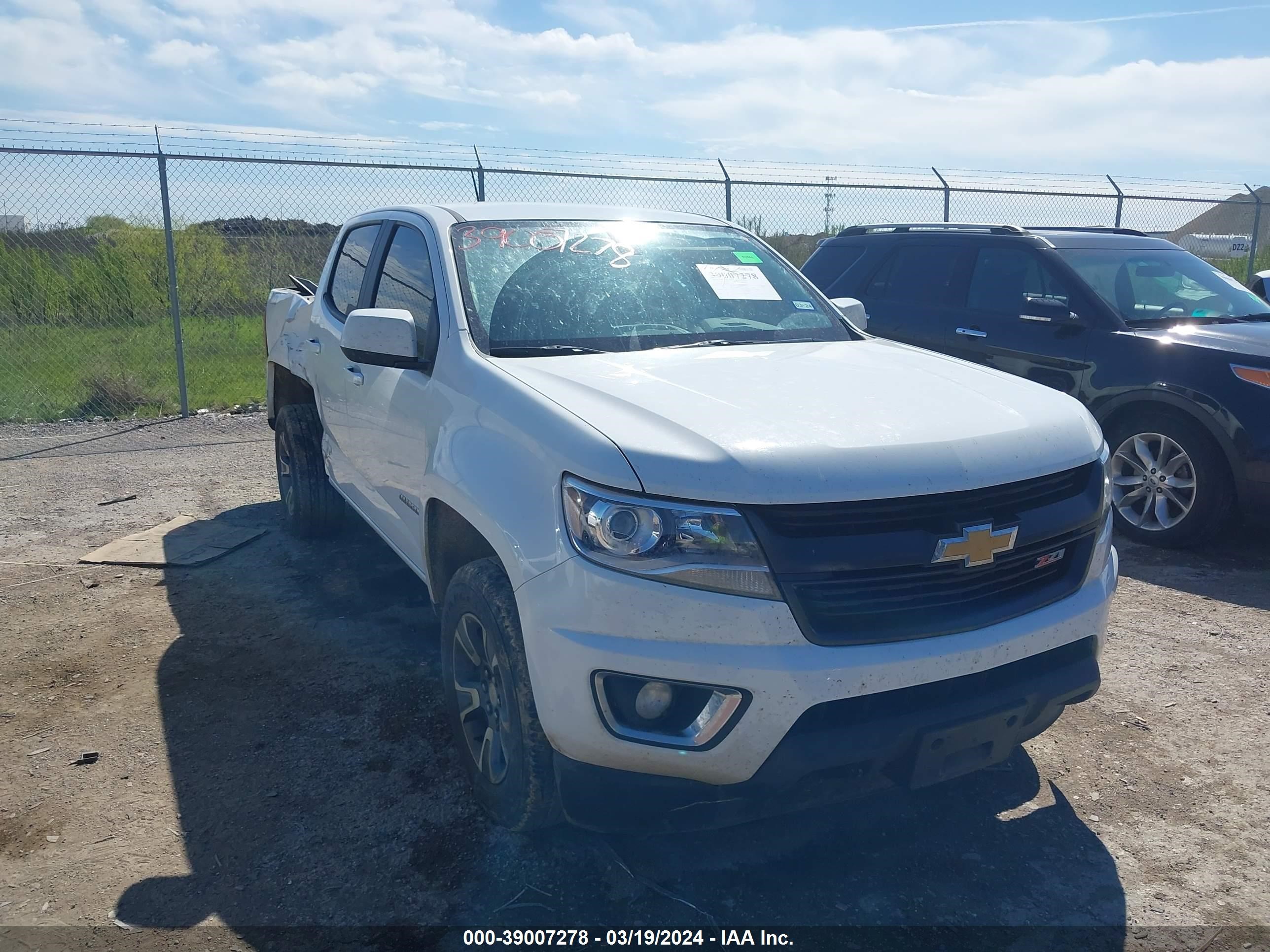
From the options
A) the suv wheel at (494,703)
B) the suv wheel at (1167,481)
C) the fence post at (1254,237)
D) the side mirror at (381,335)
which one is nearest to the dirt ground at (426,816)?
the suv wheel at (494,703)

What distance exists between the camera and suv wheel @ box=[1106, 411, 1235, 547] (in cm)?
522

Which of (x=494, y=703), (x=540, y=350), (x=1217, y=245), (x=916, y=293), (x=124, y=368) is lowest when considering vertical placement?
(x=494, y=703)

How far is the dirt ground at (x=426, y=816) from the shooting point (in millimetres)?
2512

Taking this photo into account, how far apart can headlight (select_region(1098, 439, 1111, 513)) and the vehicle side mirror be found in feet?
11.1

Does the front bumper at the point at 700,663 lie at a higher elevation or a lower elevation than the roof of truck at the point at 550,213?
lower

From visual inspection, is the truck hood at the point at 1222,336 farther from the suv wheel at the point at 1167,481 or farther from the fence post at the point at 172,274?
the fence post at the point at 172,274

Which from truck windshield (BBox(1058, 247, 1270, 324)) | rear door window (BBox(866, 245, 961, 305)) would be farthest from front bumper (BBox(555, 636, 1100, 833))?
rear door window (BBox(866, 245, 961, 305))

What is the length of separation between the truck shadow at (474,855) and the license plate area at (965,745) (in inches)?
16.3

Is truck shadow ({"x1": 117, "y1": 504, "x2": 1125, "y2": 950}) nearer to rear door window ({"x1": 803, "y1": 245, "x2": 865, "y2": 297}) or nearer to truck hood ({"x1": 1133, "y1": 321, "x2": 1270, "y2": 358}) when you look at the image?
truck hood ({"x1": 1133, "y1": 321, "x2": 1270, "y2": 358})

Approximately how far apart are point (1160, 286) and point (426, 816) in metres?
5.63

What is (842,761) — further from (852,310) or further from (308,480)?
(308,480)

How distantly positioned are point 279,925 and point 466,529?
1.17m

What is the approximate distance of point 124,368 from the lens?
1047 centimetres

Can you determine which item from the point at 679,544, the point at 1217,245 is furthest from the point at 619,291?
the point at 1217,245
